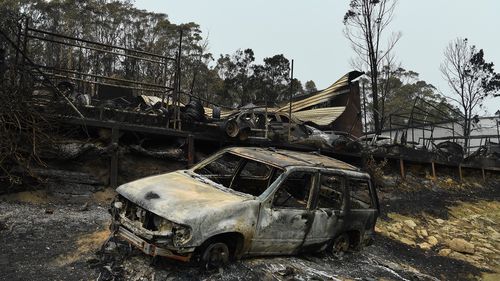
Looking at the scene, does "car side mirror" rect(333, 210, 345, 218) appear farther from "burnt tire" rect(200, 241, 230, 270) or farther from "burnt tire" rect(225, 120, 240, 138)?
"burnt tire" rect(225, 120, 240, 138)

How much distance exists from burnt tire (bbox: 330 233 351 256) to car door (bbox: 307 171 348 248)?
198mm

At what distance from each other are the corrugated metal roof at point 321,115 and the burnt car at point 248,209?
8.66 m

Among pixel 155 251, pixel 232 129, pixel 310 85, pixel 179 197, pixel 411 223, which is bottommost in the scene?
pixel 411 223

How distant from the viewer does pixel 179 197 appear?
494cm

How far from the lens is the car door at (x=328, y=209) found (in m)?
6.09

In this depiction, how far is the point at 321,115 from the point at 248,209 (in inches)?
449

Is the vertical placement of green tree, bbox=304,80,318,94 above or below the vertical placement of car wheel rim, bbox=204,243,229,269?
above

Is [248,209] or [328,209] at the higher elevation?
[248,209]

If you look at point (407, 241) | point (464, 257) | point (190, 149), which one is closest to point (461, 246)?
point (464, 257)

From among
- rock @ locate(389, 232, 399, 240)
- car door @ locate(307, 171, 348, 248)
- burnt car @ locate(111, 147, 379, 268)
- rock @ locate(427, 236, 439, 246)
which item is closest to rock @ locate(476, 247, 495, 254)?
rock @ locate(427, 236, 439, 246)

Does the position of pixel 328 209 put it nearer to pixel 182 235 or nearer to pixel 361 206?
pixel 361 206

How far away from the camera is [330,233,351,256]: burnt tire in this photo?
6.61 meters

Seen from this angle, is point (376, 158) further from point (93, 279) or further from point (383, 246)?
point (93, 279)

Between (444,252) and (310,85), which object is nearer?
(444,252)
